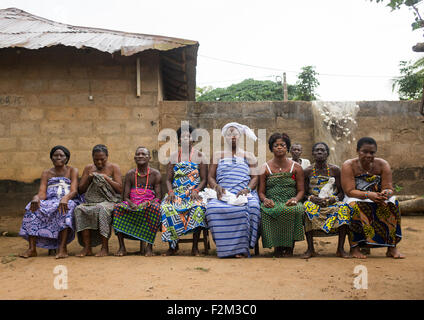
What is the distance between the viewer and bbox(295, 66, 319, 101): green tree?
2061 centimetres

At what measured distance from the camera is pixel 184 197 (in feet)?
16.8

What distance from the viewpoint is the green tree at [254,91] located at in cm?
2516

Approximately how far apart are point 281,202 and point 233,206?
0.63 m

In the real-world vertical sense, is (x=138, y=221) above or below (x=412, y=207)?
above

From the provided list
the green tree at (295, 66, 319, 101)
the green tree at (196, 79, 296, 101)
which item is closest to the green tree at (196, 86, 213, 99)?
the green tree at (196, 79, 296, 101)

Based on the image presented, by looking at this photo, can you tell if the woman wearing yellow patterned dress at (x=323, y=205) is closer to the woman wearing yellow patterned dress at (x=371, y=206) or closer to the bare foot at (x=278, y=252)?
the woman wearing yellow patterned dress at (x=371, y=206)

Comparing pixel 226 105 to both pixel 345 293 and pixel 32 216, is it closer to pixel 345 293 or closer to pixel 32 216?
pixel 32 216

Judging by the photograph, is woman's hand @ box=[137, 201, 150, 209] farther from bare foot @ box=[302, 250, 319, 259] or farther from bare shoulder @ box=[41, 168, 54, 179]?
bare foot @ box=[302, 250, 319, 259]

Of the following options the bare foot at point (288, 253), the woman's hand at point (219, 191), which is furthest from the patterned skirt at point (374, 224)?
the woman's hand at point (219, 191)

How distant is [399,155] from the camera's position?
24.0 feet

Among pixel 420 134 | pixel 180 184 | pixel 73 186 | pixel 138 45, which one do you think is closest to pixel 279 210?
pixel 180 184

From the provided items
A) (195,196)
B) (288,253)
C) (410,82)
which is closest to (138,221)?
(195,196)

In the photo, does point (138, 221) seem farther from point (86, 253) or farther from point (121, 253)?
point (86, 253)

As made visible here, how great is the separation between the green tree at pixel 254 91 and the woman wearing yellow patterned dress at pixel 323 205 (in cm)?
2018
